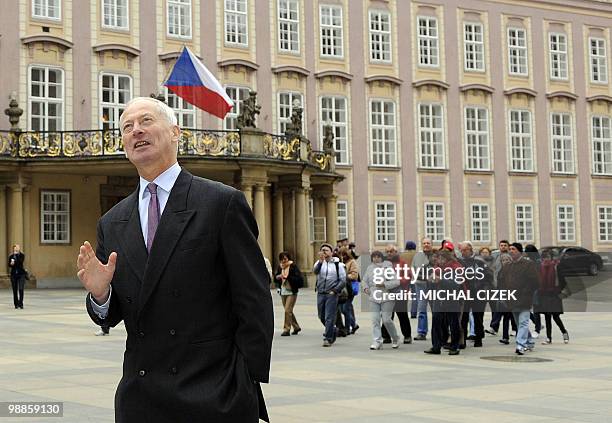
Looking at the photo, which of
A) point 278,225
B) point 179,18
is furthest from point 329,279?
point 179,18

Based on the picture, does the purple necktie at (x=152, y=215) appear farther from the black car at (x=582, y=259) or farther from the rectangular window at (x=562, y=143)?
the rectangular window at (x=562, y=143)

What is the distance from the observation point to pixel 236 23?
43375 millimetres

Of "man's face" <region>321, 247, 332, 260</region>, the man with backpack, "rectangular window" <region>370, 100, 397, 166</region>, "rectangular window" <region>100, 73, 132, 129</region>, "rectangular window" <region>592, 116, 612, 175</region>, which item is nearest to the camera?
the man with backpack

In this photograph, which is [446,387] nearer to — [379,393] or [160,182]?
[379,393]

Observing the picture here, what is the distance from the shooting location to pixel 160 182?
4.48 metres

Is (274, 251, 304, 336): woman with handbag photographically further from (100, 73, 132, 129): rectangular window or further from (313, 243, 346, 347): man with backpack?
(100, 73, 132, 129): rectangular window

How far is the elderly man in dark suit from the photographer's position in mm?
4184

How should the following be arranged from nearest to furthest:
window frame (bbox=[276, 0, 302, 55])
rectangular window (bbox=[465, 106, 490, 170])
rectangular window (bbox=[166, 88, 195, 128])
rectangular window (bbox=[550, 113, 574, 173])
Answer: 1. rectangular window (bbox=[166, 88, 195, 128])
2. window frame (bbox=[276, 0, 302, 55])
3. rectangular window (bbox=[465, 106, 490, 170])
4. rectangular window (bbox=[550, 113, 574, 173])

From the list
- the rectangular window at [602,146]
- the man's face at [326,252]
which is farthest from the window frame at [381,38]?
the man's face at [326,252]

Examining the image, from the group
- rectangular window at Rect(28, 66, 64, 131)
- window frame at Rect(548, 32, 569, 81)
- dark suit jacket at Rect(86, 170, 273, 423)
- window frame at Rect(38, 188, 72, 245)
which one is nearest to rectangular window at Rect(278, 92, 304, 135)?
rectangular window at Rect(28, 66, 64, 131)

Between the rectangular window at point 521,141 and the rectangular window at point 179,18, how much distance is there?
1766 centimetres

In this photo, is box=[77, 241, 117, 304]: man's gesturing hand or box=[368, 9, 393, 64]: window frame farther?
box=[368, 9, 393, 64]: window frame

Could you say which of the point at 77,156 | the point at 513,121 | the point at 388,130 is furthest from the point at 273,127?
the point at 513,121

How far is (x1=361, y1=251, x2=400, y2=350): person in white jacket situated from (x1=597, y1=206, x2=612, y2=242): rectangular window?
125 feet
